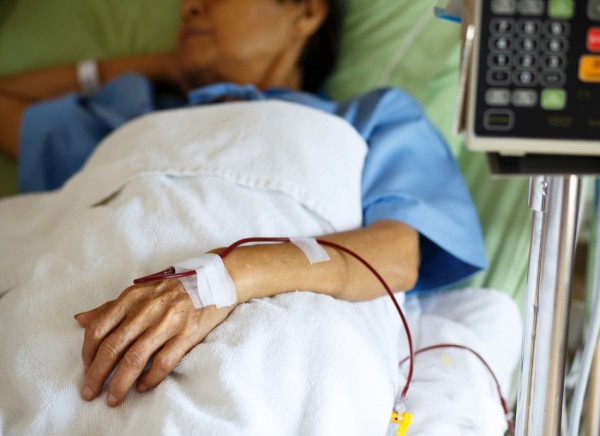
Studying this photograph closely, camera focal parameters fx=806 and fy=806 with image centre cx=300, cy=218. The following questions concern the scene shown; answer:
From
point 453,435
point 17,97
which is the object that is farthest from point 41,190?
point 453,435

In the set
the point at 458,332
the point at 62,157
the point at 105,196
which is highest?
the point at 105,196

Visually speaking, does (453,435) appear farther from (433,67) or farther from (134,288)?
(433,67)

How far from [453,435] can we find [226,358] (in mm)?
341

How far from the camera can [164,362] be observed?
91 centimetres

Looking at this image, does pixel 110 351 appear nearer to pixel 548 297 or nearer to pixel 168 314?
pixel 168 314

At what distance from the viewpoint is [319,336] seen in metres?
0.95

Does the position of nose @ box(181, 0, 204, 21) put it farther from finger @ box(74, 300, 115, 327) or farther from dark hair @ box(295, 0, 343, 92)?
finger @ box(74, 300, 115, 327)

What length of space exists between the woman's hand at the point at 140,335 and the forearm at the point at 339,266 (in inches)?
2.9

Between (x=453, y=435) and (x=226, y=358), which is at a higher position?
A: (x=226, y=358)

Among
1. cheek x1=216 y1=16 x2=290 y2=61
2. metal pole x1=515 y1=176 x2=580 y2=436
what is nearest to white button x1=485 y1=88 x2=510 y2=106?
metal pole x1=515 y1=176 x2=580 y2=436

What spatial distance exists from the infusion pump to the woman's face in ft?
2.95

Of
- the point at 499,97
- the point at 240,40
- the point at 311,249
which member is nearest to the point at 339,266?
the point at 311,249

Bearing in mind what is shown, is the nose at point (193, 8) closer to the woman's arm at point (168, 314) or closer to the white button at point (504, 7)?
the woman's arm at point (168, 314)

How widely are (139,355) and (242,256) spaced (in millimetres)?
185
